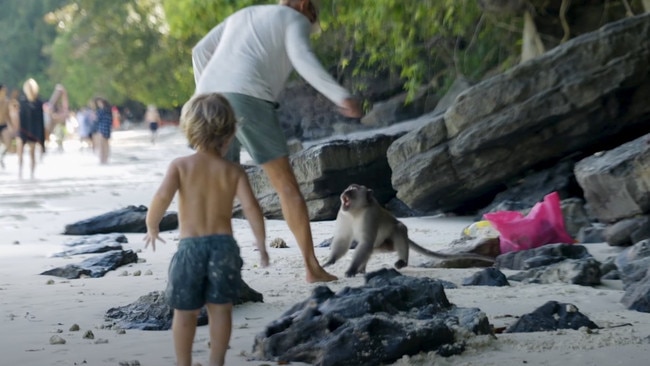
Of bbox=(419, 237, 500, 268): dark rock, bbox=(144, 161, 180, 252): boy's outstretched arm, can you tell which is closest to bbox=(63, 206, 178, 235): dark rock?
bbox=(419, 237, 500, 268): dark rock

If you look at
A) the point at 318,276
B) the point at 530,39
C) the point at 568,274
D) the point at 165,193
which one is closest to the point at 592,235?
the point at 568,274

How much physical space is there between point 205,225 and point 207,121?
47 centimetres

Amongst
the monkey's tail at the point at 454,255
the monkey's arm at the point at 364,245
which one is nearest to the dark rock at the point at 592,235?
the monkey's tail at the point at 454,255

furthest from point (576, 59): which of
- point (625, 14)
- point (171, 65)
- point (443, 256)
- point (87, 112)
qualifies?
point (171, 65)

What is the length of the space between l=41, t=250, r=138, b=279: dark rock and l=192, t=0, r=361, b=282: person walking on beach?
1.78m

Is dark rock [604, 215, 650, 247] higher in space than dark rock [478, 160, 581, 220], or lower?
lower

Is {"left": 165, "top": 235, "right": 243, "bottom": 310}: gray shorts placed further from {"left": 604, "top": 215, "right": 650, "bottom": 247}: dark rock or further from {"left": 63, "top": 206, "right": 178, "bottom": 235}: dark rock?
{"left": 63, "top": 206, "right": 178, "bottom": 235}: dark rock

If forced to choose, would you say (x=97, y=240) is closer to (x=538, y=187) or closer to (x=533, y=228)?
(x=533, y=228)

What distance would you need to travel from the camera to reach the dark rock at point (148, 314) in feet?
21.3

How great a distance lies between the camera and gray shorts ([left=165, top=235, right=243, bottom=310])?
197 inches

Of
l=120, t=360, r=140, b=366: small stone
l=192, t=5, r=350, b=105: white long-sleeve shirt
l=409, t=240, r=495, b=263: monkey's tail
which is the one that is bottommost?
l=120, t=360, r=140, b=366: small stone

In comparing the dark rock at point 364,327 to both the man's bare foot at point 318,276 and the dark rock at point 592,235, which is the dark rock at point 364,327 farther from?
the dark rock at point 592,235

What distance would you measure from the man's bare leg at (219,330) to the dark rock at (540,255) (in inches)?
155

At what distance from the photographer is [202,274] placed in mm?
5020
